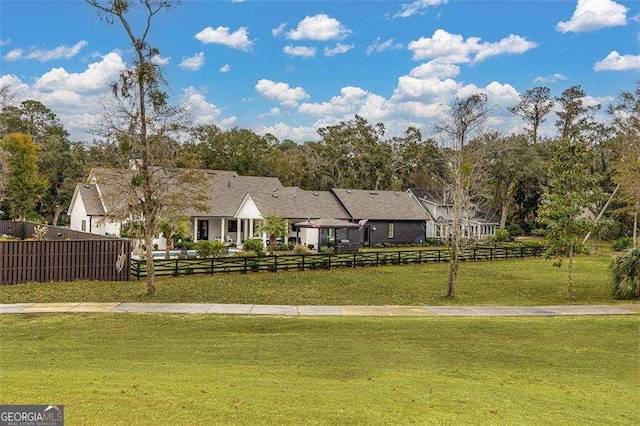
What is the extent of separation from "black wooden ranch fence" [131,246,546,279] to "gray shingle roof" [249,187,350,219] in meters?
11.7

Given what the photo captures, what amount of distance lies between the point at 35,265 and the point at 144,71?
8.99 metres

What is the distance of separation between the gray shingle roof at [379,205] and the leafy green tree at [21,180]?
28291 millimetres

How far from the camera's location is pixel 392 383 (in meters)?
8.60

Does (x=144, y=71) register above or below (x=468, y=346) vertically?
above

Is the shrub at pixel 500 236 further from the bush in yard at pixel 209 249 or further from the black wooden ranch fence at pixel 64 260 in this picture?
the black wooden ranch fence at pixel 64 260

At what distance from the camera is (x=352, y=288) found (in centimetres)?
2259

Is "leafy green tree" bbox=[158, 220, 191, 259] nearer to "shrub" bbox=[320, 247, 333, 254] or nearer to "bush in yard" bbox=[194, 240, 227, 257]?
"bush in yard" bbox=[194, 240, 227, 257]

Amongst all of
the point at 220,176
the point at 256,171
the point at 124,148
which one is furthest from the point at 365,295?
the point at 256,171

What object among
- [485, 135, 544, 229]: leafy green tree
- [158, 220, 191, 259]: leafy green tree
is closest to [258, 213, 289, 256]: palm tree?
[158, 220, 191, 259]: leafy green tree

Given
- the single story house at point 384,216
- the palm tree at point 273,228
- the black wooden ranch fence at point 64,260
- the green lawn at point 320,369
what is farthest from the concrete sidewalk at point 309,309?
the single story house at point 384,216

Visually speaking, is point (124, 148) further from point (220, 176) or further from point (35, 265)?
point (220, 176)

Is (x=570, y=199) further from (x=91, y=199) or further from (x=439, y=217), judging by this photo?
(x=91, y=199)

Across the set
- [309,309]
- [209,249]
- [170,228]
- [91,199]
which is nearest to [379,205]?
[209,249]

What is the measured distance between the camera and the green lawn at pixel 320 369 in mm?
6863
